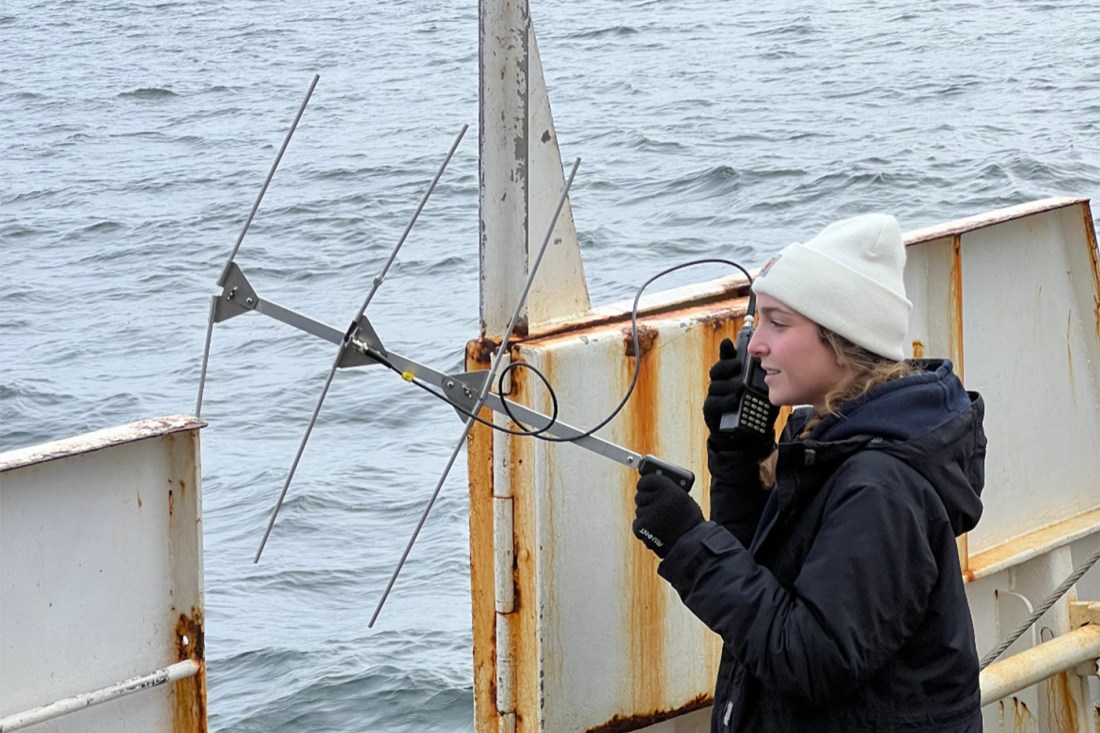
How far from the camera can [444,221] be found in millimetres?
16344

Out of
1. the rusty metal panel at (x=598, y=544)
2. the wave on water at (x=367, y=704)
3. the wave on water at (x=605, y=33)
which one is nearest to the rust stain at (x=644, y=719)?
the rusty metal panel at (x=598, y=544)

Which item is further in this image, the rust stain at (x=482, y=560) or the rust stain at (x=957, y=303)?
Result: the rust stain at (x=957, y=303)

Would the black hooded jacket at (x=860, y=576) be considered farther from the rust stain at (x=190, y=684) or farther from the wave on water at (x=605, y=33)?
the wave on water at (x=605, y=33)

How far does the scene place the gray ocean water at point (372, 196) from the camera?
881 centimetres

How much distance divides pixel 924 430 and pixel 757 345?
306 millimetres

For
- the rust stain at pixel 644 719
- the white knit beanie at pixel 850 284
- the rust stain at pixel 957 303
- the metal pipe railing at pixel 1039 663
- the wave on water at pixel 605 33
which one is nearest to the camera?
the white knit beanie at pixel 850 284

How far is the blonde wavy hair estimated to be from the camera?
2.41 m

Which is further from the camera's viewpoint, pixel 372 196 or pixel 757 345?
pixel 372 196

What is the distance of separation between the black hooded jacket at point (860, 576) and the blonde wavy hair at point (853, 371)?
0.04m

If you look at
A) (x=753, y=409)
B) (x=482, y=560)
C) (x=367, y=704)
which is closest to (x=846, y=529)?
(x=753, y=409)

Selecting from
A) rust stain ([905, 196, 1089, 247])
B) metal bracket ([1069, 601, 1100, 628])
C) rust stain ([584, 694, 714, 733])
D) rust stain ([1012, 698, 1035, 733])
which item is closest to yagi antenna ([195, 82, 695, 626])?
rust stain ([584, 694, 714, 733])

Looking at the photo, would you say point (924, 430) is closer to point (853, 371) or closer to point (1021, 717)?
point (853, 371)

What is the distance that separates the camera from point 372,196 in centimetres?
1744

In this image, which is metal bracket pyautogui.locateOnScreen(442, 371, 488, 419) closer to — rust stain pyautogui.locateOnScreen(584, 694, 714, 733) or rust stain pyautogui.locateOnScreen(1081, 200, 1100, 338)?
rust stain pyautogui.locateOnScreen(584, 694, 714, 733)
